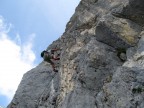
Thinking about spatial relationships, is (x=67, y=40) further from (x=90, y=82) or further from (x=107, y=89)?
(x=107, y=89)

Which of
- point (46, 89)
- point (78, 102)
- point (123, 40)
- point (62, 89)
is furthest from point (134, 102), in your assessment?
point (46, 89)

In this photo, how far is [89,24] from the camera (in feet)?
107

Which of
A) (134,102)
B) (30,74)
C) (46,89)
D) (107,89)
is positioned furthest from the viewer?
(30,74)

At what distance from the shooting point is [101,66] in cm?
2469

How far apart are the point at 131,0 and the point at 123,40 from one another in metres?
3.46

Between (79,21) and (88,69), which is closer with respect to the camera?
(88,69)

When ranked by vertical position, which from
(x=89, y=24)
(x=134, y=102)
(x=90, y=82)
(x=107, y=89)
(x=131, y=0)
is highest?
(x=89, y=24)

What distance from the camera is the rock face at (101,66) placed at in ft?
66.5

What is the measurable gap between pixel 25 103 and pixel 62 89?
672 cm

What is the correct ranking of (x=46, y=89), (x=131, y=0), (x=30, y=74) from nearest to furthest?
(x=131, y=0)
(x=46, y=89)
(x=30, y=74)

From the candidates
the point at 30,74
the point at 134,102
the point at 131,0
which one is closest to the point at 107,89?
the point at 134,102

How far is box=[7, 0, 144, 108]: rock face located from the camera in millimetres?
20266

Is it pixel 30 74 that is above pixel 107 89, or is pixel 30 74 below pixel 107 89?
above

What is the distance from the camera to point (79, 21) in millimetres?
33750
